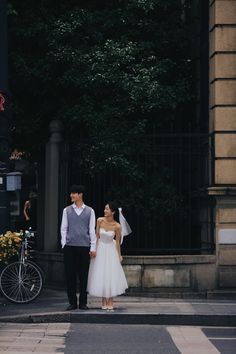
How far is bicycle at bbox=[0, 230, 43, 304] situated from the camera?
1310 centimetres

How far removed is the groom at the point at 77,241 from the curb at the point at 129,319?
55 centimetres

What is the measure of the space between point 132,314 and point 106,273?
85 cm

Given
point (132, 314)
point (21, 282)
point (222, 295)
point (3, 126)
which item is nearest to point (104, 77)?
point (3, 126)

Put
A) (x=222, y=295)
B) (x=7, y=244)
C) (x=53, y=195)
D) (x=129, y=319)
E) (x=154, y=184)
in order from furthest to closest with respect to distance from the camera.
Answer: (x=53, y=195), (x=154, y=184), (x=222, y=295), (x=7, y=244), (x=129, y=319)

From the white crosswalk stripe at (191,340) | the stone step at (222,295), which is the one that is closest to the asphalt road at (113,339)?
the white crosswalk stripe at (191,340)

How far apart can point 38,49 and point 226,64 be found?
14.1 feet

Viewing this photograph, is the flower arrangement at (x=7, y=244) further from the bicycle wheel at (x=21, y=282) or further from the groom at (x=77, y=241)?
the groom at (x=77, y=241)

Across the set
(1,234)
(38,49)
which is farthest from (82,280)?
(38,49)

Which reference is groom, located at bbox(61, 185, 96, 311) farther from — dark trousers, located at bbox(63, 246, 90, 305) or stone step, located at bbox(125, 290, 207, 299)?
stone step, located at bbox(125, 290, 207, 299)

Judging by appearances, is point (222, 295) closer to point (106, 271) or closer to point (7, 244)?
point (106, 271)

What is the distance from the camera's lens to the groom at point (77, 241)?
12.2 m

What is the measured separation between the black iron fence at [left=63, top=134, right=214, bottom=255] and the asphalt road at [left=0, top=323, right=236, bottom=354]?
3747mm

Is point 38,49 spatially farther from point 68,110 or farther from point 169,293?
point 169,293

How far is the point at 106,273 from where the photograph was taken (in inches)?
483
